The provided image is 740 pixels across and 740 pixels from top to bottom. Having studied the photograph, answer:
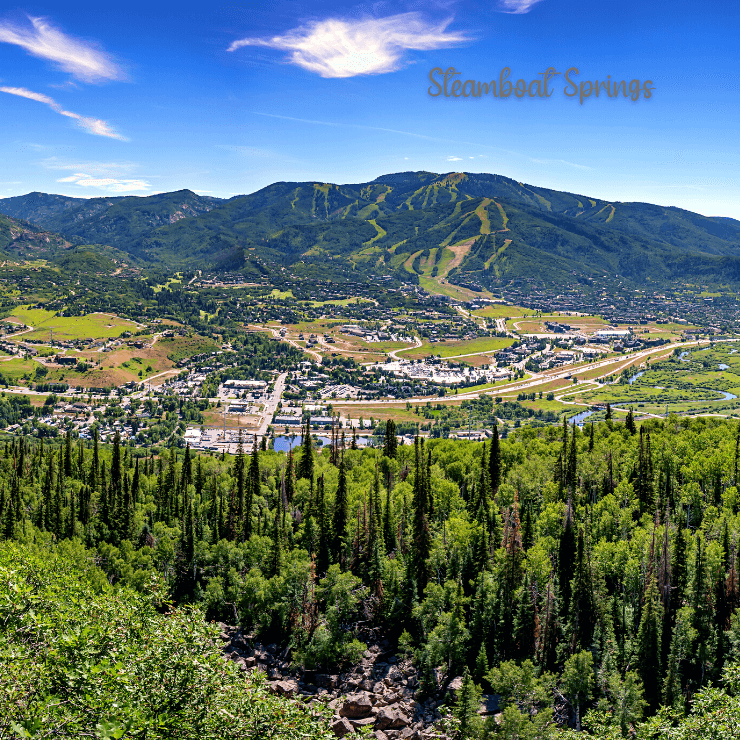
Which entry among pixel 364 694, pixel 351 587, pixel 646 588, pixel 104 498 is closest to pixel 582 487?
pixel 646 588

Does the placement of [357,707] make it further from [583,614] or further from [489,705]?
[583,614]

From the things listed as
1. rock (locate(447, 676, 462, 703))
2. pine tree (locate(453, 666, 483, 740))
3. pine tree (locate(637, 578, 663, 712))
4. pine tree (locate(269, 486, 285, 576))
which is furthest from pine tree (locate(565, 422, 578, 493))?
pine tree (locate(269, 486, 285, 576))

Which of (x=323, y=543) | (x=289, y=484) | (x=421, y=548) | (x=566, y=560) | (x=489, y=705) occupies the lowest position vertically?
(x=489, y=705)

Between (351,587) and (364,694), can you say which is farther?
(351,587)

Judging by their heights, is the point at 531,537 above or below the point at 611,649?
above

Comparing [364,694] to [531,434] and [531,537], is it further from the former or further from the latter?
[531,434]

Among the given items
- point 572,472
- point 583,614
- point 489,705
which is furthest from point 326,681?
point 572,472

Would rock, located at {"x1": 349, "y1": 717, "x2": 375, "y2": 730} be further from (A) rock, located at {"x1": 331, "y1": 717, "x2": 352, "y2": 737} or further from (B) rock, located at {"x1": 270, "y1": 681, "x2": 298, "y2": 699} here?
(B) rock, located at {"x1": 270, "y1": 681, "x2": 298, "y2": 699}
